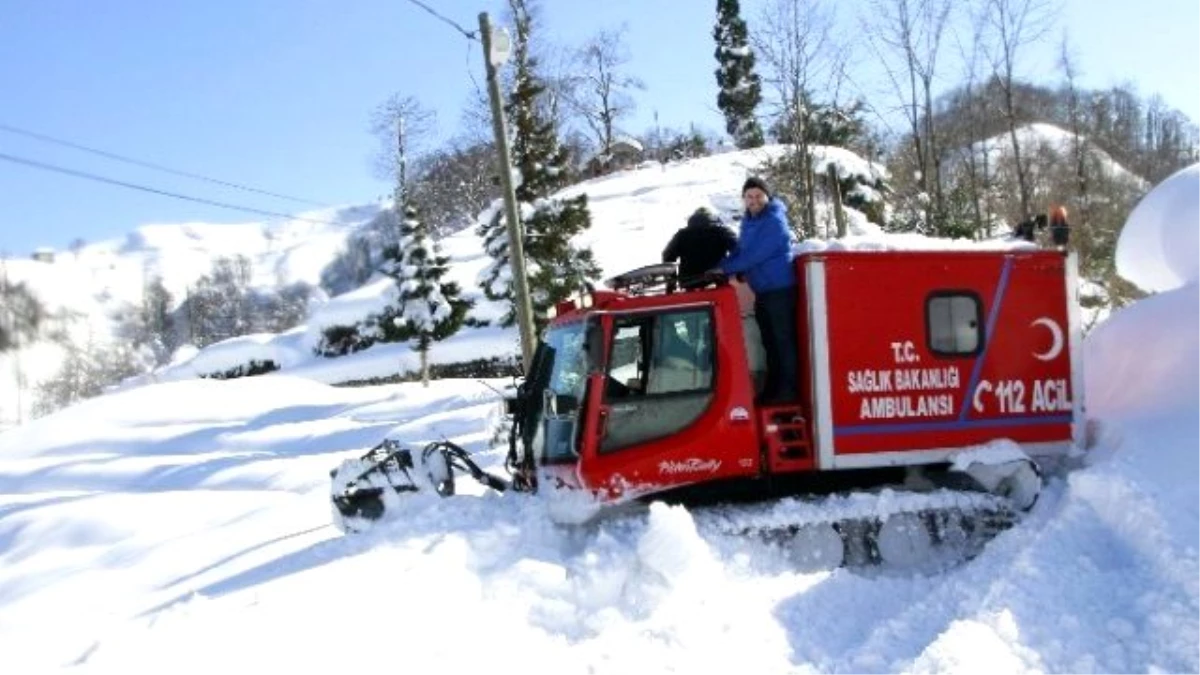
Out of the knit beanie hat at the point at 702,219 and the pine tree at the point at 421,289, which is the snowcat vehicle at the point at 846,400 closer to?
the knit beanie hat at the point at 702,219

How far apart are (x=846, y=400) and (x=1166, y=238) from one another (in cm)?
408

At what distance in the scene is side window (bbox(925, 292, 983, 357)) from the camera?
8.27 meters

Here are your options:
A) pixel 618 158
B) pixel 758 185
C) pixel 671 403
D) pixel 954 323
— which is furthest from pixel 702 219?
pixel 618 158

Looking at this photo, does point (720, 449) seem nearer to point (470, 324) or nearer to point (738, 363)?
point (738, 363)

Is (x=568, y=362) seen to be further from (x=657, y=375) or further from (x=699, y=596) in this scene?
(x=699, y=596)

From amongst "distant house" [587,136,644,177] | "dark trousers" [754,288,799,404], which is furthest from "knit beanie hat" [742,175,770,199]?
"distant house" [587,136,644,177]

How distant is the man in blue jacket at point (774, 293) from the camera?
322 inches

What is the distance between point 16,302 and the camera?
32.6 ft

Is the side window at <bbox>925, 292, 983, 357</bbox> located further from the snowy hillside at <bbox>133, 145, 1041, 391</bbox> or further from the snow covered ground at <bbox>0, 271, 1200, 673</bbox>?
the snowy hillside at <bbox>133, 145, 1041, 391</bbox>

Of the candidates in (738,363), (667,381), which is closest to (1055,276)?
(738,363)

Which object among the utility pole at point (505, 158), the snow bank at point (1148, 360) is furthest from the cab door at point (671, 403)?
the utility pole at point (505, 158)

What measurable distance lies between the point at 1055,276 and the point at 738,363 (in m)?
2.74

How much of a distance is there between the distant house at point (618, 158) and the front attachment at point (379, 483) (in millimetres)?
60107

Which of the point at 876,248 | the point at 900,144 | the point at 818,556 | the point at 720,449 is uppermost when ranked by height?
the point at 900,144
